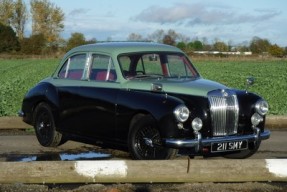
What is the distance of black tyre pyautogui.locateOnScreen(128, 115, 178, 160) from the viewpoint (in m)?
7.25

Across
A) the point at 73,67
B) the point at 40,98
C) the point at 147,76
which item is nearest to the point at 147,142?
the point at 147,76

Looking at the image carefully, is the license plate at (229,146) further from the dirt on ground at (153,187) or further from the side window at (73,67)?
the side window at (73,67)

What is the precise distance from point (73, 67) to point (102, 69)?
2.99ft

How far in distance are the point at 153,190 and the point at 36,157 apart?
9.40ft

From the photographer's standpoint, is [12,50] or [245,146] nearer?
[245,146]

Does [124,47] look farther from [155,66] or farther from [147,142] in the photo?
[147,142]

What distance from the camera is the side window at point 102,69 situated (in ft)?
27.3

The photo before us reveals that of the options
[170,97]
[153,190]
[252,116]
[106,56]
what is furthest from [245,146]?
[106,56]

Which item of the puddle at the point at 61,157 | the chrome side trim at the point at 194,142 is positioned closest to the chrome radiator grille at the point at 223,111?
the chrome side trim at the point at 194,142

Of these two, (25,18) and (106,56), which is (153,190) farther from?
(25,18)

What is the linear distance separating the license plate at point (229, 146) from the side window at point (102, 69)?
6.20 feet

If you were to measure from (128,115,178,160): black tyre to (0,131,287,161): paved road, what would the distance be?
0.96m

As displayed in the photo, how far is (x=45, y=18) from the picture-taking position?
10969cm

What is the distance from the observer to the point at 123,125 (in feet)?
25.7
